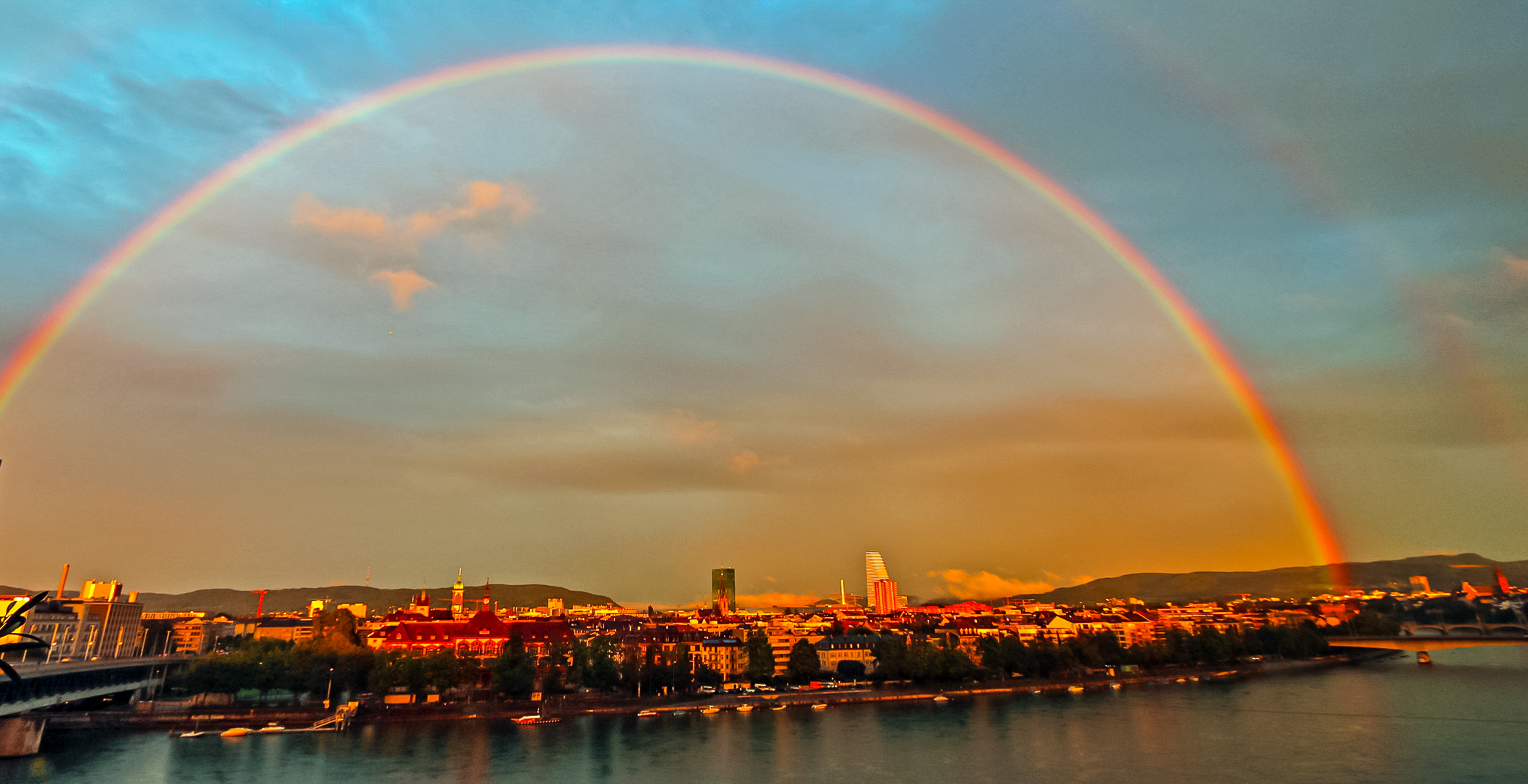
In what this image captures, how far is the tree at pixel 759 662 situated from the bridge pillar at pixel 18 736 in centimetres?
3766

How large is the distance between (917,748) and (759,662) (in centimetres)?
2553

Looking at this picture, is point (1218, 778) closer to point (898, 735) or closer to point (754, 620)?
point (898, 735)

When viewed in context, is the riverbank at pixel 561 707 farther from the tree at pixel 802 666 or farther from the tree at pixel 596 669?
the tree at pixel 802 666

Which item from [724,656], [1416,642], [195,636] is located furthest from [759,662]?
[195,636]

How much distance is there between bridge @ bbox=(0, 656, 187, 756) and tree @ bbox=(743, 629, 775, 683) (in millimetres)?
36845

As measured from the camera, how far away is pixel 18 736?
34.9 meters

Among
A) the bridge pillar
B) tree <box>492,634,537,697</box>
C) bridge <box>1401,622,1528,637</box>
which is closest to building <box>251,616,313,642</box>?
tree <box>492,634,537,697</box>

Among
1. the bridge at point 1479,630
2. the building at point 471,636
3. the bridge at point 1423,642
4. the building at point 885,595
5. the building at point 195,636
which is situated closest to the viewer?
the building at point 471,636

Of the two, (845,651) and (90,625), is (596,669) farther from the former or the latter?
(90,625)

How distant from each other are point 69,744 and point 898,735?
123ft

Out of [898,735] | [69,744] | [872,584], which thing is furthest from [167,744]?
[872,584]

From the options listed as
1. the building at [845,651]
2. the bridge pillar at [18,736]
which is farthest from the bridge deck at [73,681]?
the building at [845,651]

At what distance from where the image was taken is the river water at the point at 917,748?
28.4 metres

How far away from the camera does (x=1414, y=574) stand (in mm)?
173125
